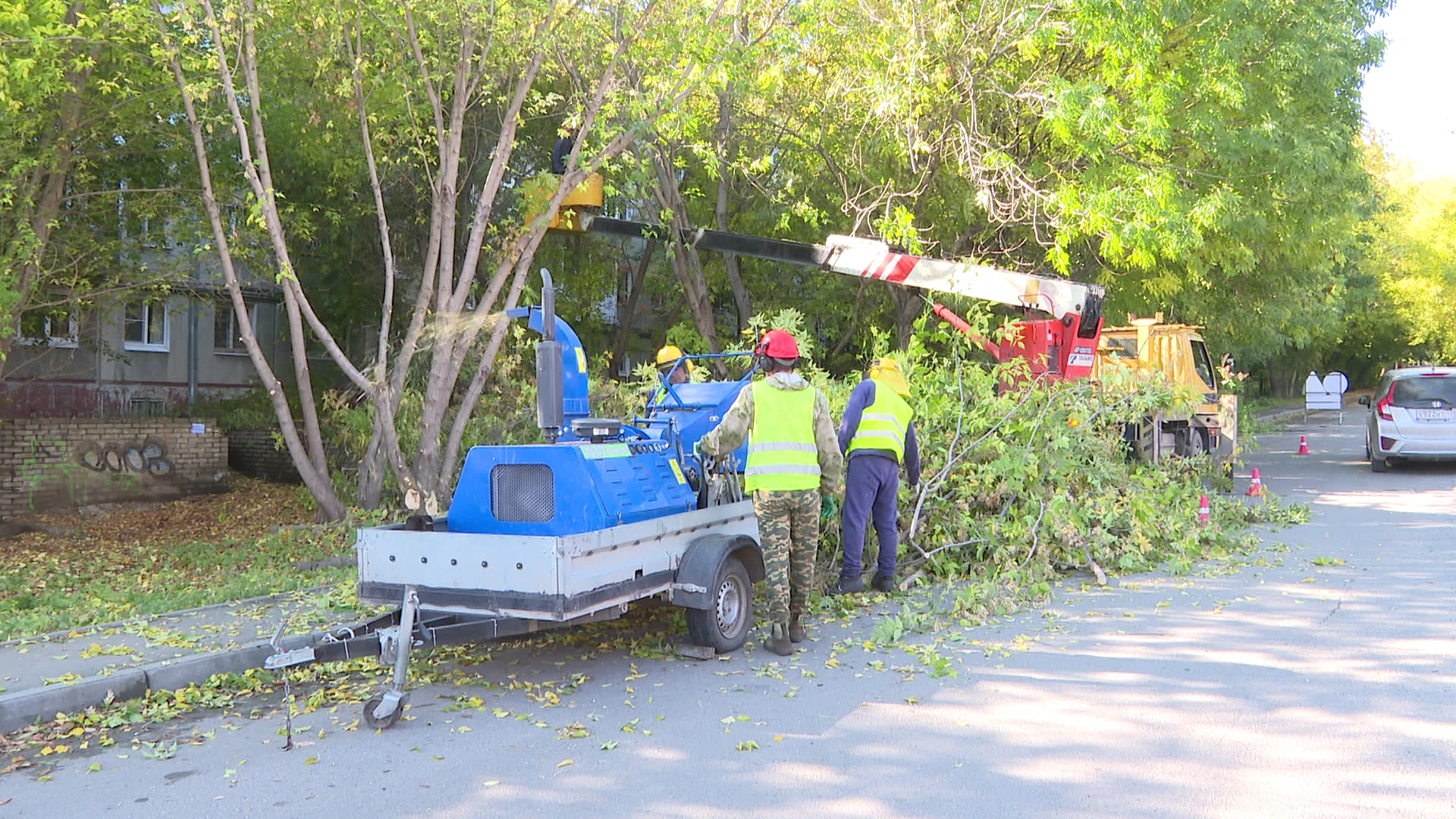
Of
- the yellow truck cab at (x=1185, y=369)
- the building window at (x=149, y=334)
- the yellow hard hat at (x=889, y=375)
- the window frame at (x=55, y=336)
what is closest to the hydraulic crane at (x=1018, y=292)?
the yellow hard hat at (x=889, y=375)

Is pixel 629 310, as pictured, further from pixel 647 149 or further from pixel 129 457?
pixel 129 457

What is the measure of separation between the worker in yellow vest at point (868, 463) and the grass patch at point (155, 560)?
14.6 ft

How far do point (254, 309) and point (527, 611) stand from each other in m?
21.0

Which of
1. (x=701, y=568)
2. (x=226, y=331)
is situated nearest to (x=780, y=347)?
(x=701, y=568)

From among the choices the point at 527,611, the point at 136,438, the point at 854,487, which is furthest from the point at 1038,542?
the point at 136,438

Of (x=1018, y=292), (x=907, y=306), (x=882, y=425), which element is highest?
(x=907, y=306)

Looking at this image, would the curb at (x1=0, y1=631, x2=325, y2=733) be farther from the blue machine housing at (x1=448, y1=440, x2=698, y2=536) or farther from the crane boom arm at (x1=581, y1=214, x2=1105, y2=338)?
the crane boom arm at (x1=581, y1=214, x2=1105, y2=338)

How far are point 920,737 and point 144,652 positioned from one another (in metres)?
4.93

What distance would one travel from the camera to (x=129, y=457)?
16641 mm

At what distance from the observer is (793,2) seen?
40.6ft

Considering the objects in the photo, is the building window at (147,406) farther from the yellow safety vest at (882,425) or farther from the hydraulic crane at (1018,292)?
the yellow safety vest at (882,425)

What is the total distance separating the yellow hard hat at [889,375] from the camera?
8.77 m

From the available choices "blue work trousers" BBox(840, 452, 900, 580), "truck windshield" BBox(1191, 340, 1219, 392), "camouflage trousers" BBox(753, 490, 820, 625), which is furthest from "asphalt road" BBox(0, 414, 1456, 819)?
"truck windshield" BBox(1191, 340, 1219, 392)

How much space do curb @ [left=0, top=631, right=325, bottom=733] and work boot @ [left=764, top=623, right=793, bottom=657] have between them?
275 centimetres
